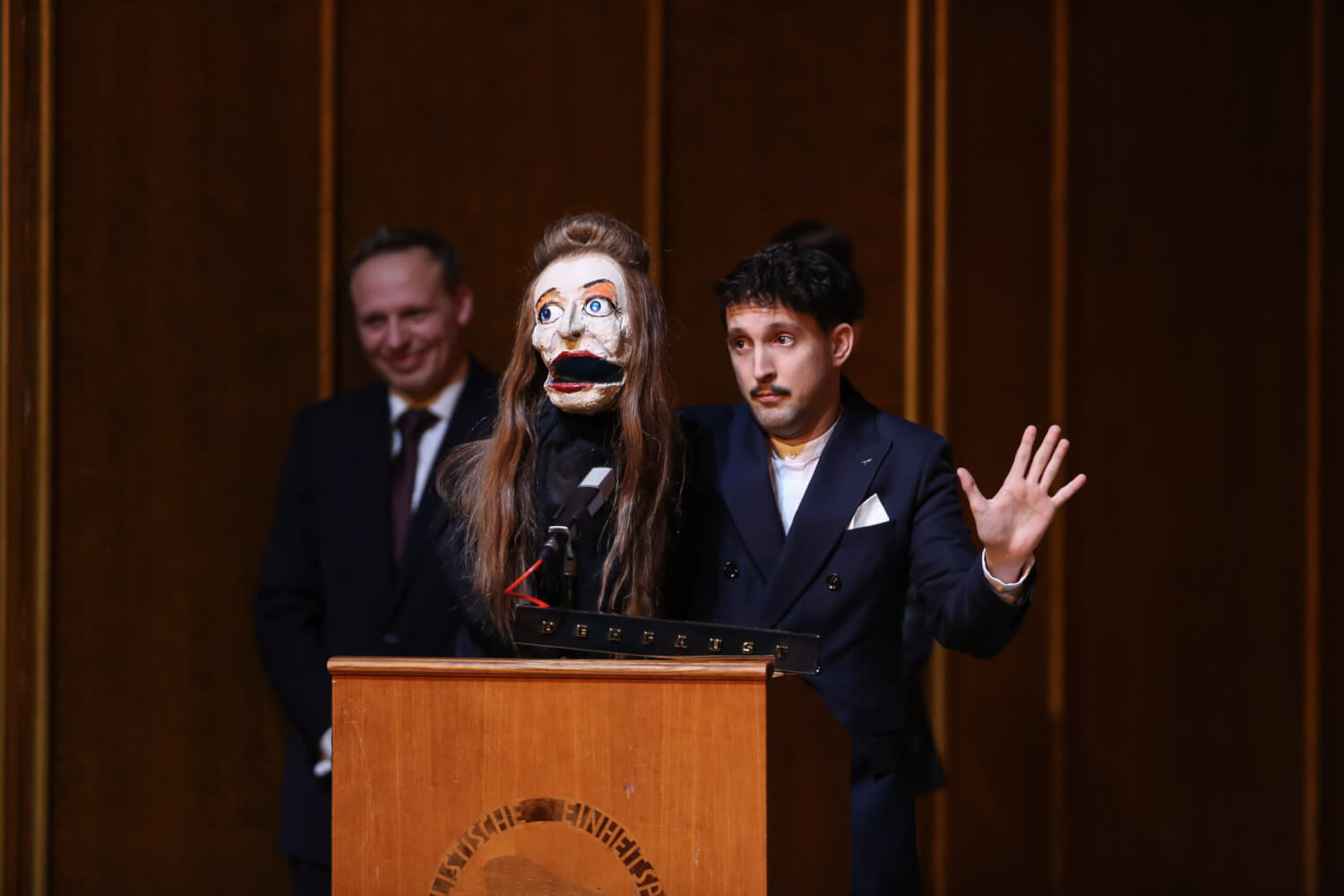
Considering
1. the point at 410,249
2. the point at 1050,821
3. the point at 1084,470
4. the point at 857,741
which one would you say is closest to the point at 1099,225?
the point at 1084,470

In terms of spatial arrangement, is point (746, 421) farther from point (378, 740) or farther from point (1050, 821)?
point (1050, 821)

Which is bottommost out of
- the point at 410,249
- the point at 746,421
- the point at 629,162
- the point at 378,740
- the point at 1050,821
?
the point at 1050,821

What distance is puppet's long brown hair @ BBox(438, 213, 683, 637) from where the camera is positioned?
201 centimetres

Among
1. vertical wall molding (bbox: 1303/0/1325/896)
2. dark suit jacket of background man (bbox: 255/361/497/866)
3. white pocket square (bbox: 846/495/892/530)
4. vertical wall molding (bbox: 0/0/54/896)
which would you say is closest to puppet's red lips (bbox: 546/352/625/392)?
white pocket square (bbox: 846/495/892/530)

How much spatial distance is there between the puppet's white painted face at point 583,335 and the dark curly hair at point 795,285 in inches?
7.0

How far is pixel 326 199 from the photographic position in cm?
319

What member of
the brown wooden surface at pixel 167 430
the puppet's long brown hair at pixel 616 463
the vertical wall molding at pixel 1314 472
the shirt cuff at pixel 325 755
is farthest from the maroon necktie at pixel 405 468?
the vertical wall molding at pixel 1314 472

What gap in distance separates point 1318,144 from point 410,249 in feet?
7.84

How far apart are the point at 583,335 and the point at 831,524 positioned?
0.47 m

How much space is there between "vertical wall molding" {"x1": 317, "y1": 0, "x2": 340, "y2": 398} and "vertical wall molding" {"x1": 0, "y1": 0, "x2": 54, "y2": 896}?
0.62 m

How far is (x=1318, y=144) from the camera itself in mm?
3535

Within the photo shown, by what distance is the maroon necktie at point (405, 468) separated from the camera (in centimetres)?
308

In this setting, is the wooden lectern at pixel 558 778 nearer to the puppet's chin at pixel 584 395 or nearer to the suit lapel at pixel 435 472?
the puppet's chin at pixel 584 395

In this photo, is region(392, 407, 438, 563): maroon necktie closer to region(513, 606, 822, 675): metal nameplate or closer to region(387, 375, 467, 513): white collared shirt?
region(387, 375, 467, 513): white collared shirt
